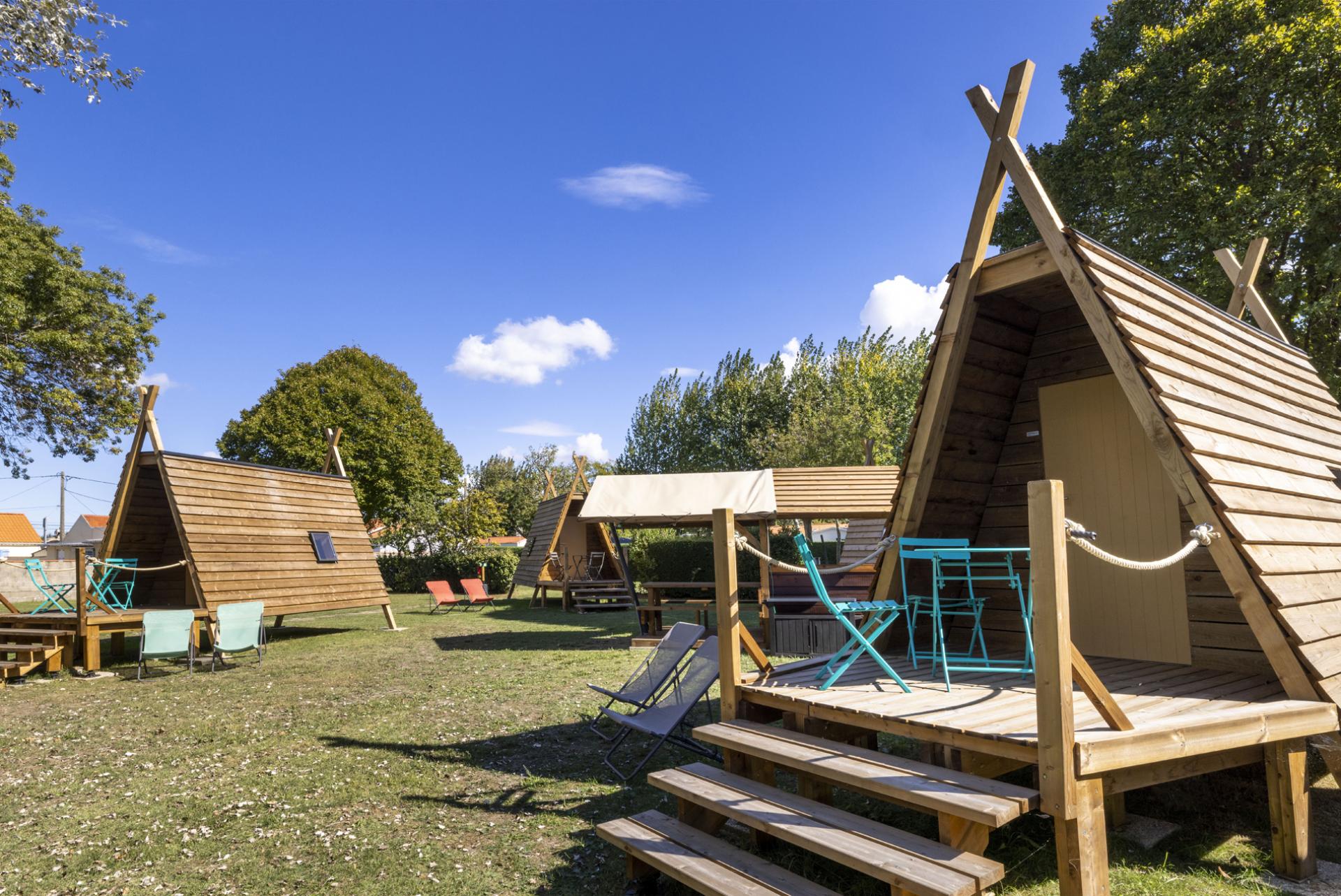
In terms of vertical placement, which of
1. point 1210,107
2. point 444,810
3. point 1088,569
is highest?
point 1210,107

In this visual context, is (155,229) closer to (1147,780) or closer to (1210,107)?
(1147,780)

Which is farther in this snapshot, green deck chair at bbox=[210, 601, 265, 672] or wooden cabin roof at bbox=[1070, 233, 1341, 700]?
Result: green deck chair at bbox=[210, 601, 265, 672]

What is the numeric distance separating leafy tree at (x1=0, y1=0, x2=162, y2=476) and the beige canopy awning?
51.8 ft

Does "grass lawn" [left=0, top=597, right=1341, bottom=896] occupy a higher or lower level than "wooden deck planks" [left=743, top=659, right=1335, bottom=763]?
lower

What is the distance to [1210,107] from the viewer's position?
46.6ft

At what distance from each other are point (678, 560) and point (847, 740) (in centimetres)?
1915

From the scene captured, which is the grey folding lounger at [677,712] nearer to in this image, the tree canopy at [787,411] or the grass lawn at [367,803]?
the grass lawn at [367,803]

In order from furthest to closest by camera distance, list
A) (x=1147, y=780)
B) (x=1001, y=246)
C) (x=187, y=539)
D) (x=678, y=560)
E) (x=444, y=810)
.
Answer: (x=678, y=560)
(x=1001, y=246)
(x=187, y=539)
(x=444, y=810)
(x=1147, y=780)

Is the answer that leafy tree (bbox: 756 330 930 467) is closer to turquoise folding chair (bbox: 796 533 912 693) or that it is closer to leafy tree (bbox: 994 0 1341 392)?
leafy tree (bbox: 994 0 1341 392)

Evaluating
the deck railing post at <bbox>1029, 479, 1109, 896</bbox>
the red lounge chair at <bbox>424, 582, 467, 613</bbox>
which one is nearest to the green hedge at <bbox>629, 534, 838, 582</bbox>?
the red lounge chair at <bbox>424, 582, 467, 613</bbox>

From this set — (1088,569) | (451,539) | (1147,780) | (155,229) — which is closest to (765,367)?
(451,539)

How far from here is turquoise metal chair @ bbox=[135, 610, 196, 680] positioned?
9.78 m

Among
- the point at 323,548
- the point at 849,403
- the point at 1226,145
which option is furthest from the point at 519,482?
the point at 1226,145

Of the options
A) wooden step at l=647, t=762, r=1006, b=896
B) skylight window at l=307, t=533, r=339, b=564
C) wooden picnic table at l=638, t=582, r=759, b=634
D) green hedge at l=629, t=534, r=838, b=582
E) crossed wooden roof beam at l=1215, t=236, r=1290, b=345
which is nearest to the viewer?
wooden step at l=647, t=762, r=1006, b=896
